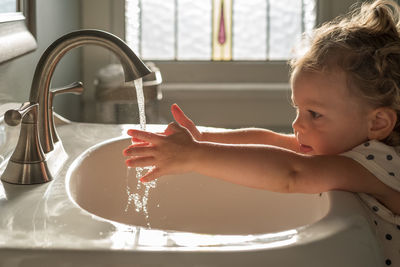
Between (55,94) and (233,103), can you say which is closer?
(55,94)

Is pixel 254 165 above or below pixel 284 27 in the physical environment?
below

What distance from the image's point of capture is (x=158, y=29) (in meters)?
2.46

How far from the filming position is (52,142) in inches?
42.8

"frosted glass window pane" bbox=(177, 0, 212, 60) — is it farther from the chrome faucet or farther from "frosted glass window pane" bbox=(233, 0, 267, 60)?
the chrome faucet

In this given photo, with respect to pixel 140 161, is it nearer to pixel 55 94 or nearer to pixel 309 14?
pixel 55 94

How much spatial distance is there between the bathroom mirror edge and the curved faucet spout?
14 cm

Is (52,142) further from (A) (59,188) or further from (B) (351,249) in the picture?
(B) (351,249)

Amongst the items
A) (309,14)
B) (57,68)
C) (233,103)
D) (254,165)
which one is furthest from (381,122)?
(309,14)

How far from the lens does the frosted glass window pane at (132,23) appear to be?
2387mm

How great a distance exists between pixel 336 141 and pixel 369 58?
0.15 meters

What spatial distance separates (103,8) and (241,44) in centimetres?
58

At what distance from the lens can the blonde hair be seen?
1.00 meters

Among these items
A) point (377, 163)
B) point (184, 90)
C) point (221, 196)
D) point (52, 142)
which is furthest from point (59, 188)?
point (184, 90)

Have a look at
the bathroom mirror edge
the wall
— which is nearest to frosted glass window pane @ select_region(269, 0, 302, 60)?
the wall
